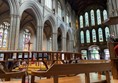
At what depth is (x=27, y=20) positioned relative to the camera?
1423cm

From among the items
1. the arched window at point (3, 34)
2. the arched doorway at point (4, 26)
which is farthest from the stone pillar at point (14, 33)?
the arched window at point (3, 34)

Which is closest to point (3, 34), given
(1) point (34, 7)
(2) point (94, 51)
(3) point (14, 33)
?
(1) point (34, 7)

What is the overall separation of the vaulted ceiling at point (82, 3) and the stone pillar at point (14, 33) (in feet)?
43.5

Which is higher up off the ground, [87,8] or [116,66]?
[87,8]

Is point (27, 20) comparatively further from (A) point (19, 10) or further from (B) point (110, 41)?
(B) point (110, 41)

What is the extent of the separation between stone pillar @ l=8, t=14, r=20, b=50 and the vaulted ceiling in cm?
1327

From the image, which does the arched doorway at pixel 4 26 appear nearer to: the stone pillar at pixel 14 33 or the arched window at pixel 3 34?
the arched window at pixel 3 34

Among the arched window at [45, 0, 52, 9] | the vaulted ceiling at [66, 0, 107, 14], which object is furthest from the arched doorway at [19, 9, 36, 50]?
the vaulted ceiling at [66, 0, 107, 14]

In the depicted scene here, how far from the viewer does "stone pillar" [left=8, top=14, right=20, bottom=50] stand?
25.3 feet

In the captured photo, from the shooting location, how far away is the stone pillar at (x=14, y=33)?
25.3 feet

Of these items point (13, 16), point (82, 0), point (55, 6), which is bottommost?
point (13, 16)

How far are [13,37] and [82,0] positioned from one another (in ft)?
53.6

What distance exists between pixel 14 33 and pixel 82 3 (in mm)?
16626

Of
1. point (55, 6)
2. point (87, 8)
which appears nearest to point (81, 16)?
point (87, 8)
